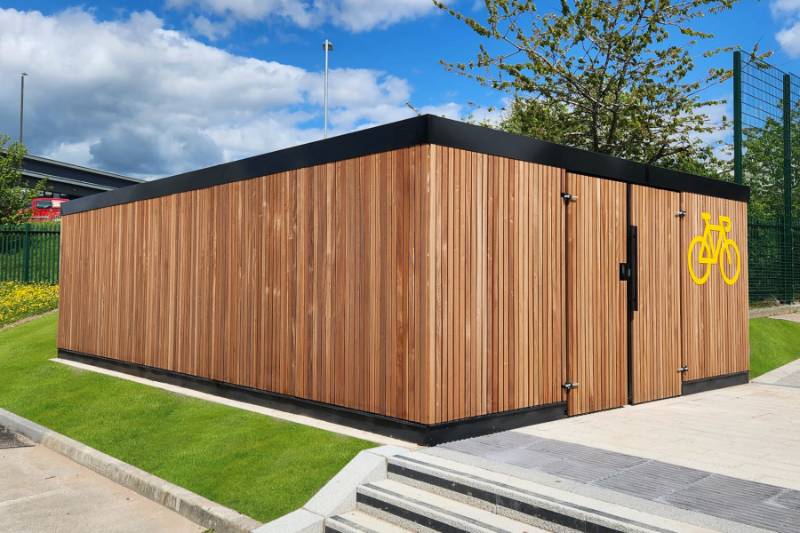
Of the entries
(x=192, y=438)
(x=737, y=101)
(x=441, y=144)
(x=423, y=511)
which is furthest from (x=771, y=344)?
(x=192, y=438)

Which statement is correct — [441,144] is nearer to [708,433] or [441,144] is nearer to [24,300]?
[708,433]

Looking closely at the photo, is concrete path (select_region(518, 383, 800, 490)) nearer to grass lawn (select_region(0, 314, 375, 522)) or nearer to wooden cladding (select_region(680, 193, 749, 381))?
wooden cladding (select_region(680, 193, 749, 381))

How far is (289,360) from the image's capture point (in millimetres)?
7777

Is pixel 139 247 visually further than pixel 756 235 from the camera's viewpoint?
No

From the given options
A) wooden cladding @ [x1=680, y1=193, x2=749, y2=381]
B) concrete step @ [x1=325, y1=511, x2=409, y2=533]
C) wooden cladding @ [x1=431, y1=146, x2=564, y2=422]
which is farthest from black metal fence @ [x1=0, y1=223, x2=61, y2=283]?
concrete step @ [x1=325, y1=511, x2=409, y2=533]

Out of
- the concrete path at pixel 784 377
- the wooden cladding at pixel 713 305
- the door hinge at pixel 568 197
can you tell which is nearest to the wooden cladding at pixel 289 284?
the door hinge at pixel 568 197

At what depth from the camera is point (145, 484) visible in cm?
635

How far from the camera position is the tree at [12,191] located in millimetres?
25781

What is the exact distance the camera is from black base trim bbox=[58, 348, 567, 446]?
616cm

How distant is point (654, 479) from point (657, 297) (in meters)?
4.08

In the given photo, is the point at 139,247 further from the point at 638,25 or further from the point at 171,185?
the point at 638,25

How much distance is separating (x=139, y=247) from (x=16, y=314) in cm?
868

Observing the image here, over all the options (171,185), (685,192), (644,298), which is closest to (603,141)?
(685,192)

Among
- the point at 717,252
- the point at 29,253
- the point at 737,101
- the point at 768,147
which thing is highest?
the point at 737,101
